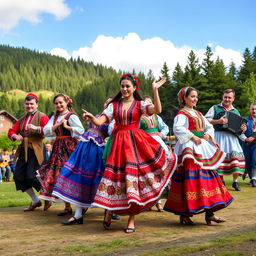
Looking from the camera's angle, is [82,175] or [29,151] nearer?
[82,175]

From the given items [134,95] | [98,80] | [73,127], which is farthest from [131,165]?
[98,80]

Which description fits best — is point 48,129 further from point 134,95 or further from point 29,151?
point 134,95

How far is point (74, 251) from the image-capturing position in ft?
12.4

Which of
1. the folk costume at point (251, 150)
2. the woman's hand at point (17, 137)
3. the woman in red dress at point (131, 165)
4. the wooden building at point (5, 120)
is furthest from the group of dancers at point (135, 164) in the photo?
the wooden building at point (5, 120)

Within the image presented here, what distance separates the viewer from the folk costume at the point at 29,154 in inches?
266

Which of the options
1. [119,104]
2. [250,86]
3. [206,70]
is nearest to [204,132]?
[119,104]

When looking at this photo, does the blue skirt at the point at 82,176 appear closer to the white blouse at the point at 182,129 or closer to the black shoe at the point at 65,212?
the black shoe at the point at 65,212

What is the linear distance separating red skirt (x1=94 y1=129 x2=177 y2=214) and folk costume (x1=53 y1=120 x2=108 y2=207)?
79 centimetres

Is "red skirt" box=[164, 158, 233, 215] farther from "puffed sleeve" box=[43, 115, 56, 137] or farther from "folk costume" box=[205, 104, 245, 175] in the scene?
"folk costume" box=[205, 104, 245, 175]

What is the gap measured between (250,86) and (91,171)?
4411 centimetres

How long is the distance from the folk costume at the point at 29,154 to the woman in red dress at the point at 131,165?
2126mm

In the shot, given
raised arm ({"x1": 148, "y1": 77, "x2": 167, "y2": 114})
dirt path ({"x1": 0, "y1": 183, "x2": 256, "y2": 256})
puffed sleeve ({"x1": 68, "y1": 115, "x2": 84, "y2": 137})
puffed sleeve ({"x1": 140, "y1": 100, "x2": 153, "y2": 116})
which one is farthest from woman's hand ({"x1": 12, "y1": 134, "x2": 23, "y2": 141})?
raised arm ({"x1": 148, "y1": 77, "x2": 167, "y2": 114})

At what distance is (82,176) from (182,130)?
1.59m

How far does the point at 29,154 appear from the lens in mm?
6844
